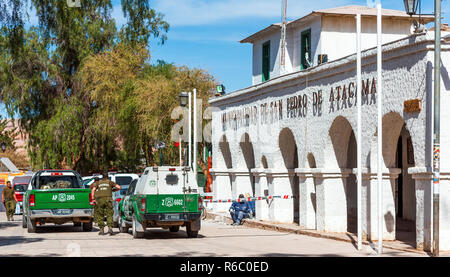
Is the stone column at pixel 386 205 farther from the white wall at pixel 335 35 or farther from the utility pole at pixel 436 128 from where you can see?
the white wall at pixel 335 35

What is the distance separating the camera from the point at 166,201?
65.9 feet

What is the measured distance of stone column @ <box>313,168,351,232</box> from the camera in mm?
21734

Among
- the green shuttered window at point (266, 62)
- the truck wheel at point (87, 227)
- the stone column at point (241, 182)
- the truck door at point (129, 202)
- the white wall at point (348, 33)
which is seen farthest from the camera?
the green shuttered window at point (266, 62)

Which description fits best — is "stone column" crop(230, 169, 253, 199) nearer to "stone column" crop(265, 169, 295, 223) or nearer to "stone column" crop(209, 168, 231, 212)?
"stone column" crop(209, 168, 231, 212)

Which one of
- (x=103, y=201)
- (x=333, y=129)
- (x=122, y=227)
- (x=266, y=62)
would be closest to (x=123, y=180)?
(x=266, y=62)

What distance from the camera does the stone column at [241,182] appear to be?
30.2m

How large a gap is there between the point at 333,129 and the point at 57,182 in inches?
362

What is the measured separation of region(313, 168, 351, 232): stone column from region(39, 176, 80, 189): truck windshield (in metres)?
8.19

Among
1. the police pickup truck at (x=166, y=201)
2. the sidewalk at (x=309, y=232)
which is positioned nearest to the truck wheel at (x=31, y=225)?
the police pickup truck at (x=166, y=201)

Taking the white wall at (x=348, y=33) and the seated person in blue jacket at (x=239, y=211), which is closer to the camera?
the seated person in blue jacket at (x=239, y=211)

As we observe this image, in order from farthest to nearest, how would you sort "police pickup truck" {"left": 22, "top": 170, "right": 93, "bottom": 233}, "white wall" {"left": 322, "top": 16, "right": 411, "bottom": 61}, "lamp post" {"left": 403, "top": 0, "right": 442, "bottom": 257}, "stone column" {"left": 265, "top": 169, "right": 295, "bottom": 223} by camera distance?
"white wall" {"left": 322, "top": 16, "right": 411, "bottom": 61}
"stone column" {"left": 265, "top": 169, "right": 295, "bottom": 223}
"police pickup truck" {"left": 22, "top": 170, "right": 93, "bottom": 233}
"lamp post" {"left": 403, "top": 0, "right": 442, "bottom": 257}

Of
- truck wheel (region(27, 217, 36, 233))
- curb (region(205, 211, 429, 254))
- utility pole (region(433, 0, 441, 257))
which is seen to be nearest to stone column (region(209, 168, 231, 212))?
curb (region(205, 211, 429, 254))

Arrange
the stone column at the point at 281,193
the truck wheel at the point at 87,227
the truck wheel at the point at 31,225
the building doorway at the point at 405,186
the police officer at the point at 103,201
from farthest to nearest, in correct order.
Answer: the building doorway at the point at 405,186
the stone column at the point at 281,193
the truck wheel at the point at 87,227
the truck wheel at the point at 31,225
the police officer at the point at 103,201

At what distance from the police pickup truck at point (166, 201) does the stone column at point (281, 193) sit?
5.82 meters
